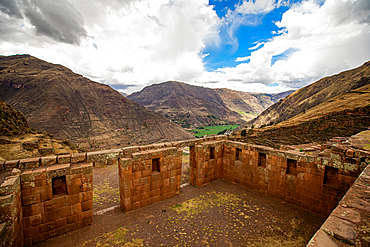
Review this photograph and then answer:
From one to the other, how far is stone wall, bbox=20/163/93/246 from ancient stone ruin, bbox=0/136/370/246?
0.09 feet

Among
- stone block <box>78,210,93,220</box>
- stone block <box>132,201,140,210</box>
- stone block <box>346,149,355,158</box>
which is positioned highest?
stone block <box>346,149,355,158</box>

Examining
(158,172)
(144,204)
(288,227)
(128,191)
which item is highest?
(158,172)

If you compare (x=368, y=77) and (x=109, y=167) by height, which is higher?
(x=368, y=77)

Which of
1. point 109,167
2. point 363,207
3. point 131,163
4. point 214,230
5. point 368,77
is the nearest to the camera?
point 363,207

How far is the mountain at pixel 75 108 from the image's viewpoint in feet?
203

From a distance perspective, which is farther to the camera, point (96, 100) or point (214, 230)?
Answer: point (96, 100)

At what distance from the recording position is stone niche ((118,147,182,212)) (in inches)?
309

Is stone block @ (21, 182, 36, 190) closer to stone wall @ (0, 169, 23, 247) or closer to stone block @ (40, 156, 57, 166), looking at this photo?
stone wall @ (0, 169, 23, 247)

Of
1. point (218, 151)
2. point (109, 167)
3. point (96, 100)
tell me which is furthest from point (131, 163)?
point (96, 100)

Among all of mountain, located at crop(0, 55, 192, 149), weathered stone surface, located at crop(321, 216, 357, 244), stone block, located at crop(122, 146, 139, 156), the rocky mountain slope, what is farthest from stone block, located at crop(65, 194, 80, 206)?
mountain, located at crop(0, 55, 192, 149)

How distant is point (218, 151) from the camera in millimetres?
11680

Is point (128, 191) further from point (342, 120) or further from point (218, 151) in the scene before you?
point (342, 120)

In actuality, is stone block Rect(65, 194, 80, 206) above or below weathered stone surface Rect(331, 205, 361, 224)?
below

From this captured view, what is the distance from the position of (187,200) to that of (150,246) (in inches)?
134
